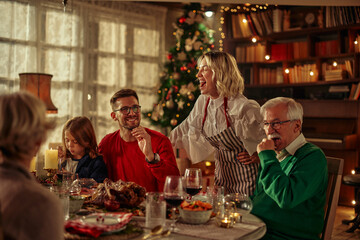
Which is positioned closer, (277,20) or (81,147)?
(81,147)

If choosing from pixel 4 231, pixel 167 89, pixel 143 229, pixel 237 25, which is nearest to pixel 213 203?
pixel 143 229

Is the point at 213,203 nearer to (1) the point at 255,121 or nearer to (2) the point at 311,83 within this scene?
(1) the point at 255,121

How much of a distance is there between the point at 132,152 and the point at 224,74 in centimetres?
78

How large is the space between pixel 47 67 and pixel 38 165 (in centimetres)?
121

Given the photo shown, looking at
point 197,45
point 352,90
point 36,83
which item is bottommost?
point 36,83

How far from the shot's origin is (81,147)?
290cm

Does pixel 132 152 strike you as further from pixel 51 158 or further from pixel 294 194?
pixel 294 194

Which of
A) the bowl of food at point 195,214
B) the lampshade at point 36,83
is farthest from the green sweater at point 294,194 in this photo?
the lampshade at point 36,83

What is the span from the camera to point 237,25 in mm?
6633

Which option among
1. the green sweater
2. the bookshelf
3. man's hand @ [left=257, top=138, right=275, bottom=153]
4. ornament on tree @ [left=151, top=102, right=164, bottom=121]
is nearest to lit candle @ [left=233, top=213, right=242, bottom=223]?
the green sweater

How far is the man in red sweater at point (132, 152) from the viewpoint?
2.73 m

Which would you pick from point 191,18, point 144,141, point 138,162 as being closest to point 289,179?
point 144,141

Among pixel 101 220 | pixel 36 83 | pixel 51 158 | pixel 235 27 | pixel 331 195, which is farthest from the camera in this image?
pixel 235 27

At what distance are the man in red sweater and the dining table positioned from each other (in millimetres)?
925
